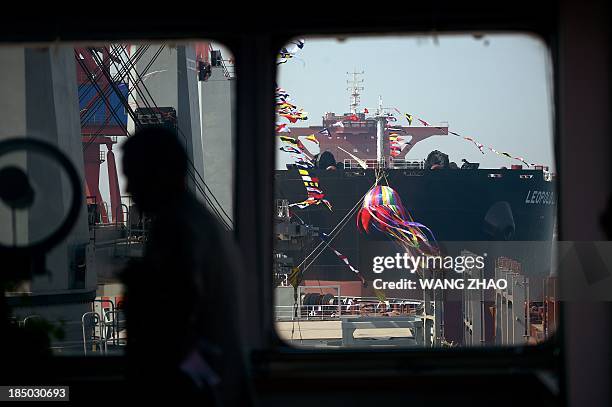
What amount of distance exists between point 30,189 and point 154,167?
0.94 m

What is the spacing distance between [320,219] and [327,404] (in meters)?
21.2

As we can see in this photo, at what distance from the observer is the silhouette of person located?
1782mm

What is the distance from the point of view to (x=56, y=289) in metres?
9.26

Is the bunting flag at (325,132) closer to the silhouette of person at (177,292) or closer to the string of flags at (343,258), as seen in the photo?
the string of flags at (343,258)

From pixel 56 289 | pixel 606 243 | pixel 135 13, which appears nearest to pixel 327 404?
pixel 606 243

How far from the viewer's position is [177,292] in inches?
69.9

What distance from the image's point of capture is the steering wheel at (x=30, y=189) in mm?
2561

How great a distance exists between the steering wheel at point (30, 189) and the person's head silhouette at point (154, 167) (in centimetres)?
71

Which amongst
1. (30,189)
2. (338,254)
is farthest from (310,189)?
(30,189)

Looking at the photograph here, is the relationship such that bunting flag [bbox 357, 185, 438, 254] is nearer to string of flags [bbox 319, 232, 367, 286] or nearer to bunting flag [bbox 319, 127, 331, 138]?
string of flags [bbox 319, 232, 367, 286]

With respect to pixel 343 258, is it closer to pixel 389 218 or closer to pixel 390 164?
pixel 389 218

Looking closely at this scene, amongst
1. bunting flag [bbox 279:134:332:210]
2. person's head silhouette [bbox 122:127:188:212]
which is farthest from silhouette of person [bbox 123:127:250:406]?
bunting flag [bbox 279:134:332:210]

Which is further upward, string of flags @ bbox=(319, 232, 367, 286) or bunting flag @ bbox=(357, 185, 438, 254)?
bunting flag @ bbox=(357, 185, 438, 254)

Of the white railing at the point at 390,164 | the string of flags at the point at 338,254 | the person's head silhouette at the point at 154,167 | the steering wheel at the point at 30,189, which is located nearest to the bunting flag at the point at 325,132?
the white railing at the point at 390,164
